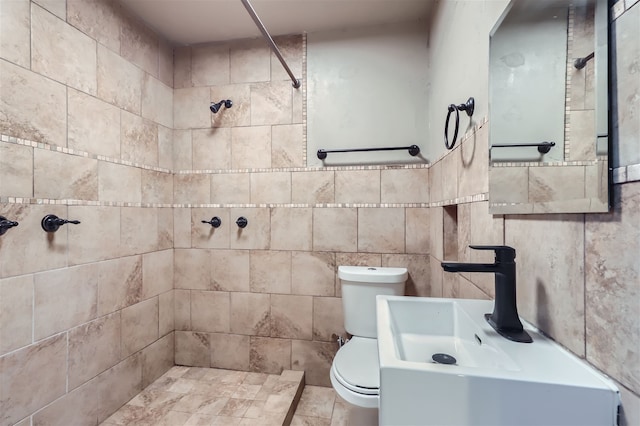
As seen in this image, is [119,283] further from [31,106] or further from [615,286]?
[615,286]

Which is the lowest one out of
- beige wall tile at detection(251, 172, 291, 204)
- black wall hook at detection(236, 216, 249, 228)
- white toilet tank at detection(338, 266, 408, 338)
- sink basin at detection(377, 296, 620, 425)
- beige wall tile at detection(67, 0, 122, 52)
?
white toilet tank at detection(338, 266, 408, 338)

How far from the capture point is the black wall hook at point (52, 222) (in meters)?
1.40

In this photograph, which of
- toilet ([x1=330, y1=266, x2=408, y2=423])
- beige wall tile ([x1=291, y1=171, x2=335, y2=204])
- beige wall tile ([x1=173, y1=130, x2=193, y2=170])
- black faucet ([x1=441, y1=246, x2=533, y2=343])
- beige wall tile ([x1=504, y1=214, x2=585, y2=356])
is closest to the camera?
beige wall tile ([x1=504, y1=214, x2=585, y2=356])

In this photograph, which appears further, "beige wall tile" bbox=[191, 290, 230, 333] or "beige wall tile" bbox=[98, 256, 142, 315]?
"beige wall tile" bbox=[191, 290, 230, 333]

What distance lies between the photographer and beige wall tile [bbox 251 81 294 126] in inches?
84.9

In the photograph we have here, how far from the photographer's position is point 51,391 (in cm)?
141

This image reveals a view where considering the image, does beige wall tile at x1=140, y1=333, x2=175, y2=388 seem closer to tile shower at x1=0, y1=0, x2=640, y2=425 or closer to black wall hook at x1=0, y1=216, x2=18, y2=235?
Answer: tile shower at x1=0, y1=0, x2=640, y2=425

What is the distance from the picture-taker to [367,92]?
206 centimetres

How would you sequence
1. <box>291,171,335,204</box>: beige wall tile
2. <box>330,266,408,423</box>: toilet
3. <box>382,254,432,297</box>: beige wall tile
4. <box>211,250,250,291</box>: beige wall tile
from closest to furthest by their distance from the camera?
1. <box>330,266,408,423</box>: toilet
2. <box>382,254,432,297</box>: beige wall tile
3. <box>291,171,335,204</box>: beige wall tile
4. <box>211,250,250,291</box>: beige wall tile

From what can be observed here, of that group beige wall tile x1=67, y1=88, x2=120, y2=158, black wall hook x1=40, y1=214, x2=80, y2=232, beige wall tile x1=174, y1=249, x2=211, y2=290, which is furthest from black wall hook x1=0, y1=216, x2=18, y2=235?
beige wall tile x1=174, y1=249, x2=211, y2=290

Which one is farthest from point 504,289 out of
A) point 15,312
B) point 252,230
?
point 15,312

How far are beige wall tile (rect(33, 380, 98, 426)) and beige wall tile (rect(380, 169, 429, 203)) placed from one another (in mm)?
2119

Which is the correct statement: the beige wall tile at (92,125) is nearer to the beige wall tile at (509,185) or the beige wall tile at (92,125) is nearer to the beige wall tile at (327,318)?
the beige wall tile at (327,318)

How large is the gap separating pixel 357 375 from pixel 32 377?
1.55 m
